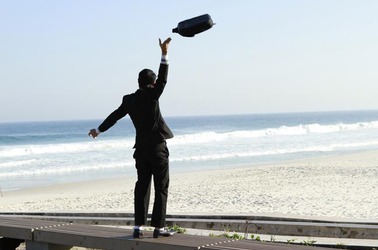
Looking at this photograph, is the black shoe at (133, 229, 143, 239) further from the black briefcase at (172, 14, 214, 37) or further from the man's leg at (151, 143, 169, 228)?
the black briefcase at (172, 14, 214, 37)

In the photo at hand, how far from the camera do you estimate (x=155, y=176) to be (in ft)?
17.9

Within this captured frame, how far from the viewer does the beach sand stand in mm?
13172

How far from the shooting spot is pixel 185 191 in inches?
691

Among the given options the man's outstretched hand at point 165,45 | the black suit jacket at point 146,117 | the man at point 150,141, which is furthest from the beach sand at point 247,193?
the man's outstretched hand at point 165,45

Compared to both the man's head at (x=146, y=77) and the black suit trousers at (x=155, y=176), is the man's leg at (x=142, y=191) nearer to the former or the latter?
the black suit trousers at (x=155, y=176)

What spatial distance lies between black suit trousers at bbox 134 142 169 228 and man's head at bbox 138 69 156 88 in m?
0.50

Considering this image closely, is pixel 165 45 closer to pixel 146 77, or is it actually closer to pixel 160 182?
pixel 146 77

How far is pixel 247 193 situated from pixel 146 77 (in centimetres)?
1148

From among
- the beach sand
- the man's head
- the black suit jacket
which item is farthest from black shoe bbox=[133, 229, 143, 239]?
the beach sand

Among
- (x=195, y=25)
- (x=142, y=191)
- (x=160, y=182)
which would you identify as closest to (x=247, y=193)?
(x=142, y=191)

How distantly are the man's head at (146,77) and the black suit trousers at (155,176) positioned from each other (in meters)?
0.50

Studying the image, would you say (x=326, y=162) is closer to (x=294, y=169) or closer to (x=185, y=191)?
(x=294, y=169)

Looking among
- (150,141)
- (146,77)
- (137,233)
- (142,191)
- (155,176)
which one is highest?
(146,77)

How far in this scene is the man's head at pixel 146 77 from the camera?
17.8 ft
